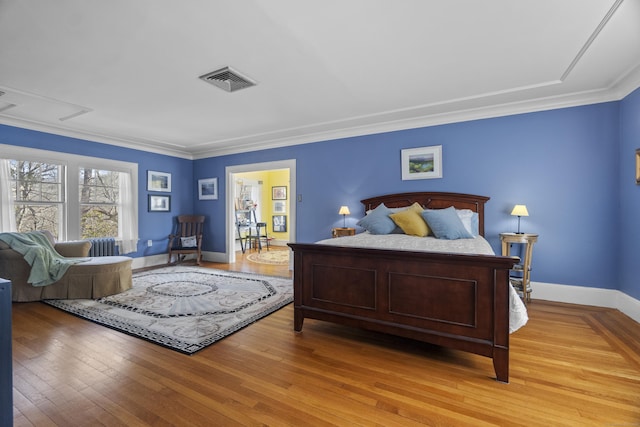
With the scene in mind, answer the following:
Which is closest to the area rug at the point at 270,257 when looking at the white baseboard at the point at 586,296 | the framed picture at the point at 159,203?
the framed picture at the point at 159,203

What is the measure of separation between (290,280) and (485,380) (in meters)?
3.03

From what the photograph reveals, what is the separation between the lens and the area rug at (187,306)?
2.62 metres

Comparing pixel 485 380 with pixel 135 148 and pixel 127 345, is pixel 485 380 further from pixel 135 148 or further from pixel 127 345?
pixel 135 148

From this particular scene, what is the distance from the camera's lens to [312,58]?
259 cm

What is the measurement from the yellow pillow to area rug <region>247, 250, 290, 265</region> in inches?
117

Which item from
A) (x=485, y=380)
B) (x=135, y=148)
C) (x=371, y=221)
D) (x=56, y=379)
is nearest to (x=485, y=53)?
(x=371, y=221)

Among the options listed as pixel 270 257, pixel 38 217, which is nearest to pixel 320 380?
pixel 270 257

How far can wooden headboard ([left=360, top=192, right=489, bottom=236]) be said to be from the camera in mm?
3920

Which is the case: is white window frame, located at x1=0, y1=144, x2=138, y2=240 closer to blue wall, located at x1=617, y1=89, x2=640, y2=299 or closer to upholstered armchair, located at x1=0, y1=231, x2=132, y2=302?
upholstered armchair, located at x1=0, y1=231, x2=132, y2=302

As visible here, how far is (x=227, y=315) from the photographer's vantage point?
304cm

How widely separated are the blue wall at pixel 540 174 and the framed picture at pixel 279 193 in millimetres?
3764

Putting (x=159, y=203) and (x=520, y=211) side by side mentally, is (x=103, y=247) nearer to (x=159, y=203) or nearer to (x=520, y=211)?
(x=159, y=203)

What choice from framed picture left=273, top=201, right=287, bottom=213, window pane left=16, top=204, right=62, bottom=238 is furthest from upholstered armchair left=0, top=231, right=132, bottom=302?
framed picture left=273, top=201, right=287, bottom=213

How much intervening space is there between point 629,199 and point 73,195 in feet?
24.9
